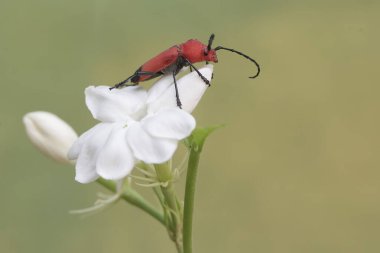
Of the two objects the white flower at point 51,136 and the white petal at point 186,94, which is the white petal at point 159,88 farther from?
the white flower at point 51,136

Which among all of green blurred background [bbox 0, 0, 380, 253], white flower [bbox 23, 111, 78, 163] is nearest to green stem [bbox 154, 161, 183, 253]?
white flower [bbox 23, 111, 78, 163]


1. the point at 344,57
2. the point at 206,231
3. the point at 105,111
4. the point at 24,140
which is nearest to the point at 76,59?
the point at 24,140

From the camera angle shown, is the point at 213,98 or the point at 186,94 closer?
the point at 186,94

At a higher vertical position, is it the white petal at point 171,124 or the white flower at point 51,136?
the white petal at point 171,124

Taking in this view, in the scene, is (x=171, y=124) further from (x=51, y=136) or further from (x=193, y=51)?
(x=51, y=136)

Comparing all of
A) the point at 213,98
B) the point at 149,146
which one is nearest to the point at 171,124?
the point at 149,146

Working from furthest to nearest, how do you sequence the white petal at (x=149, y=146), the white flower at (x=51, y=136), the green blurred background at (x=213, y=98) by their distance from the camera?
1. the green blurred background at (x=213, y=98)
2. the white flower at (x=51, y=136)
3. the white petal at (x=149, y=146)

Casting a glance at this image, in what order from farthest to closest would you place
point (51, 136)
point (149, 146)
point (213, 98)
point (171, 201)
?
point (213, 98) < point (51, 136) < point (171, 201) < point (149, 146)

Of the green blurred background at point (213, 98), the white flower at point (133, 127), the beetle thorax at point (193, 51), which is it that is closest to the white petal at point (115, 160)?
the white flower at point (133, 127)

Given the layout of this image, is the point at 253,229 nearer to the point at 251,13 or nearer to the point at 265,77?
the point at 265,77
